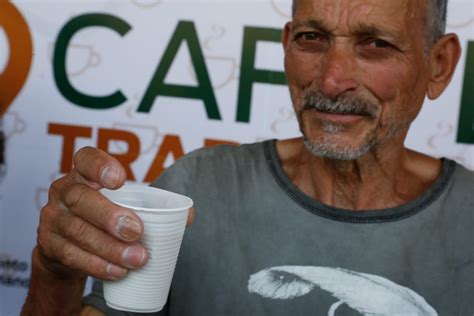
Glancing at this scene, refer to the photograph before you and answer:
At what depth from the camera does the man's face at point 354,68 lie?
1639 mm

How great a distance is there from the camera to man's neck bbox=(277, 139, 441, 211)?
180 centimetres

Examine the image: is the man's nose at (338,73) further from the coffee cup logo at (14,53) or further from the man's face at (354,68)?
the coffee cup logo at (14,53)

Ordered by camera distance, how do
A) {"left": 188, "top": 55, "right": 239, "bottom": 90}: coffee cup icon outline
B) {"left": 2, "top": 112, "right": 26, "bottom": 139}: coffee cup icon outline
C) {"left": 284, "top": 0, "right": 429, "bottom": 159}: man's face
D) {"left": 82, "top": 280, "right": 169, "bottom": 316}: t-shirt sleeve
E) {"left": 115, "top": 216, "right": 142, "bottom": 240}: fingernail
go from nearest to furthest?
{"left": 115, "top": 216, "right": 142, "bottom": 240}: fingernail, {"left": 82, "top": 280, "right": 169, "bottom": 316}: t-shirt sleeve, {"left": 284, "top": 0, "right": 429, "bottom": 159}: man's face, {"left": 188, "top": 55, "right": 239, "bottom": 90}: coffee cup icon outline, {"left": 2, "top": 112, "right": 26, "bottom": 139}: coffee cup icon outline

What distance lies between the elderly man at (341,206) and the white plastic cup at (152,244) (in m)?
0.42

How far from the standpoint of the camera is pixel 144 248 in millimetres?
1103

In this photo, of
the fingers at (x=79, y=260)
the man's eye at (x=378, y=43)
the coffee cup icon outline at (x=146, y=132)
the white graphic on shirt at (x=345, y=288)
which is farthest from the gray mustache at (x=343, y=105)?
the coffee cup icon outline at (x=146, y=132)

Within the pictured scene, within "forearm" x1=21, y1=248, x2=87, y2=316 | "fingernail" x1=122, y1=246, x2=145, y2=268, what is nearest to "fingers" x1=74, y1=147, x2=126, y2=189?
"fingernail" x1=122, y1=246, x2=145, y2=268

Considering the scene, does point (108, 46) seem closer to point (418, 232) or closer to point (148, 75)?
point (148, 75)

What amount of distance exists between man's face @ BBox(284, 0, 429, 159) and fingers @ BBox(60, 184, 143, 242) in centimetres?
69

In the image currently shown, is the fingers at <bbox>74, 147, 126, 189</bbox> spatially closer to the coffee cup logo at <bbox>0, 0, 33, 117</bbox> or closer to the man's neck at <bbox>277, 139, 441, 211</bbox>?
the man's neck at <bbox>277, 139, 441, 211</bbox>

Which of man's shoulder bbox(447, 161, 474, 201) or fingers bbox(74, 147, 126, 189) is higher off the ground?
fingers bbox(74, 147, 126, 189)

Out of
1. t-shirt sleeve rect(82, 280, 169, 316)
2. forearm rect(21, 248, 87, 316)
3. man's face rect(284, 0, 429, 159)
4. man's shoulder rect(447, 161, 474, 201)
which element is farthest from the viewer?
man's shoulder rect(447, 161, 474, 201)

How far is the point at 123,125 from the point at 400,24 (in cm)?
113

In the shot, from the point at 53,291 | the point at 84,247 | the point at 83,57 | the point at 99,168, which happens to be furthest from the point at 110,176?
the point at 83,57
